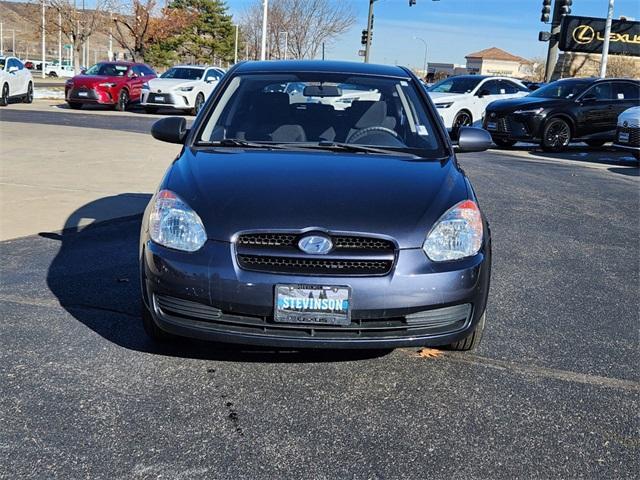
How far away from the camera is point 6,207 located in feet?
23.3

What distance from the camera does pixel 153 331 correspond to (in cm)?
365

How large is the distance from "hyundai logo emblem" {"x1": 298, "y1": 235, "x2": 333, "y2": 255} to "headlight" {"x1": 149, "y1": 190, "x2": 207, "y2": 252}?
46 cm

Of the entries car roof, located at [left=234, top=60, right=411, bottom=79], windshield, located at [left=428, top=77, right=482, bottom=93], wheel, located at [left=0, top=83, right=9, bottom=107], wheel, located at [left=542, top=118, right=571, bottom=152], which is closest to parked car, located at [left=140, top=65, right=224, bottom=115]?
wheel, located at [left=0, top=83, right=9, bottom=107]

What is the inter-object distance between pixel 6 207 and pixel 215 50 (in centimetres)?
6071

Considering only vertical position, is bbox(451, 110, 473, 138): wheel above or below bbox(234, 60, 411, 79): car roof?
below

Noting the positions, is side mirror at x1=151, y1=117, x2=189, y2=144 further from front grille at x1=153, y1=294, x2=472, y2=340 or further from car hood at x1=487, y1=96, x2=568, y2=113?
car hood at x1=487, y1=96, x2=568, y2=113

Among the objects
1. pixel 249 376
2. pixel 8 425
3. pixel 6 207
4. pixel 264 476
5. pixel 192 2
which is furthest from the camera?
pixel 192 2

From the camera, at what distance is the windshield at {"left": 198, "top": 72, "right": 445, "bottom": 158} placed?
4.44m

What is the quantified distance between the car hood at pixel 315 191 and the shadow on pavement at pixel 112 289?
833 millimetres

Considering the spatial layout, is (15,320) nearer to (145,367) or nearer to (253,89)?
(145,367)

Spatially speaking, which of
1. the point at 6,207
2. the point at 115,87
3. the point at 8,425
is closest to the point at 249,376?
the point at 8,425

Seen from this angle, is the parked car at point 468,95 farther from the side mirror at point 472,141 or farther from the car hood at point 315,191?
the car hood at point 315,191

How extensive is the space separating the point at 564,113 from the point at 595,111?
2.86 feet

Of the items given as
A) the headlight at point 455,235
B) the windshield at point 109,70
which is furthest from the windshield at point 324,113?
the windshield at point 109,70
